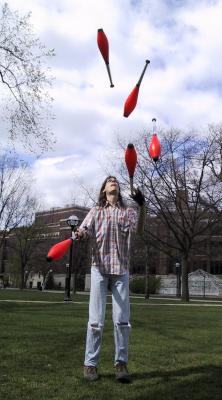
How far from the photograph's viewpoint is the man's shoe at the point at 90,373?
5117 millimetres

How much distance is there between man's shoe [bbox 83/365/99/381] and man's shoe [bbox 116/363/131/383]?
0.71ft

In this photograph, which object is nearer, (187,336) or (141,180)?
(187,336)

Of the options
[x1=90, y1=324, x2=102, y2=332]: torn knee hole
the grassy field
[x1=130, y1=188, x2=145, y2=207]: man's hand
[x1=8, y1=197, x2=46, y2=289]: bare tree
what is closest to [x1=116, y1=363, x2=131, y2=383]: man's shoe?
the grassy field

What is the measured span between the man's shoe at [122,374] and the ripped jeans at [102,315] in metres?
0.07

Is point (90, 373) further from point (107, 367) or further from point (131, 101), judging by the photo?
point (131, 101)

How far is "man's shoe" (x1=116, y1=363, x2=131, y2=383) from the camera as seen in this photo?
5082 millimetres

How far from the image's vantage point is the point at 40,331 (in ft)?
29.5

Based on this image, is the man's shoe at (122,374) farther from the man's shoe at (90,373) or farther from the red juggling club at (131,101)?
the red juggling club at (131,101)

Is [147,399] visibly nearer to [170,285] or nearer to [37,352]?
[37,352]

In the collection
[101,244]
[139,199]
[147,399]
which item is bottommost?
[147,399]

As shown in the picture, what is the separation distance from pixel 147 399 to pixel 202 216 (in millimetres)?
33886

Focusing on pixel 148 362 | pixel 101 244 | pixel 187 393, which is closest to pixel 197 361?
pixel 148 362

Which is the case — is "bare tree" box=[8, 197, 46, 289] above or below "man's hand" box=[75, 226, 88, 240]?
above

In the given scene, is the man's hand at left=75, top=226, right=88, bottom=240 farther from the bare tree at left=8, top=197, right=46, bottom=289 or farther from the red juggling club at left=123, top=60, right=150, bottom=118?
the bare tree at left=8, top=197, right=46, bottom=289
